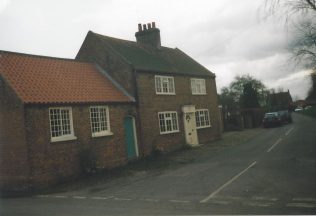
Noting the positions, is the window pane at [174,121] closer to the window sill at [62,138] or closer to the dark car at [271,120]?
the window sill at [62,138]

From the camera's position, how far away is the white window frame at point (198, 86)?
30513 mm

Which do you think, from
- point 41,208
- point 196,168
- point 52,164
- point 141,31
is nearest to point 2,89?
point 52,164

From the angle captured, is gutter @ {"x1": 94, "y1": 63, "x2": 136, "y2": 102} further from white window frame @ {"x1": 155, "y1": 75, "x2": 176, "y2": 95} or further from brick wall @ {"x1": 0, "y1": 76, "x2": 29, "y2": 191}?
brick wall @ {"x1": 0, "y1": 76, "x2": 29, "y2": 191}

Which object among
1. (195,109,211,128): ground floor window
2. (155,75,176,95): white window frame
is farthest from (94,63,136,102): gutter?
(195,109,211,128): ground floor window

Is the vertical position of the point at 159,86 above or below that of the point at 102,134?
above

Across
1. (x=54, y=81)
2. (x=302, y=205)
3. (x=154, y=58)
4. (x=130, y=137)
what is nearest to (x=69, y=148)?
(x=54, y=81)

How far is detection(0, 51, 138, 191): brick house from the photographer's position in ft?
52.0

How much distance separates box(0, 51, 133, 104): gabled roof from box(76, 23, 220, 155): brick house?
146 cm

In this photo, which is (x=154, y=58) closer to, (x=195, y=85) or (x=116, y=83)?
(x=195, y=85)

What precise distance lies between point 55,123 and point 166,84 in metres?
11.7

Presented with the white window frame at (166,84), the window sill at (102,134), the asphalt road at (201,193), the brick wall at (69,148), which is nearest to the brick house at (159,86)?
the white window frame at (166,84)

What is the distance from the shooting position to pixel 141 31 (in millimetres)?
30562

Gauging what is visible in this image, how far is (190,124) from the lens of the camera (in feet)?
94.2

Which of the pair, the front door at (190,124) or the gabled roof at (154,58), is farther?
the front door at (190,124)
